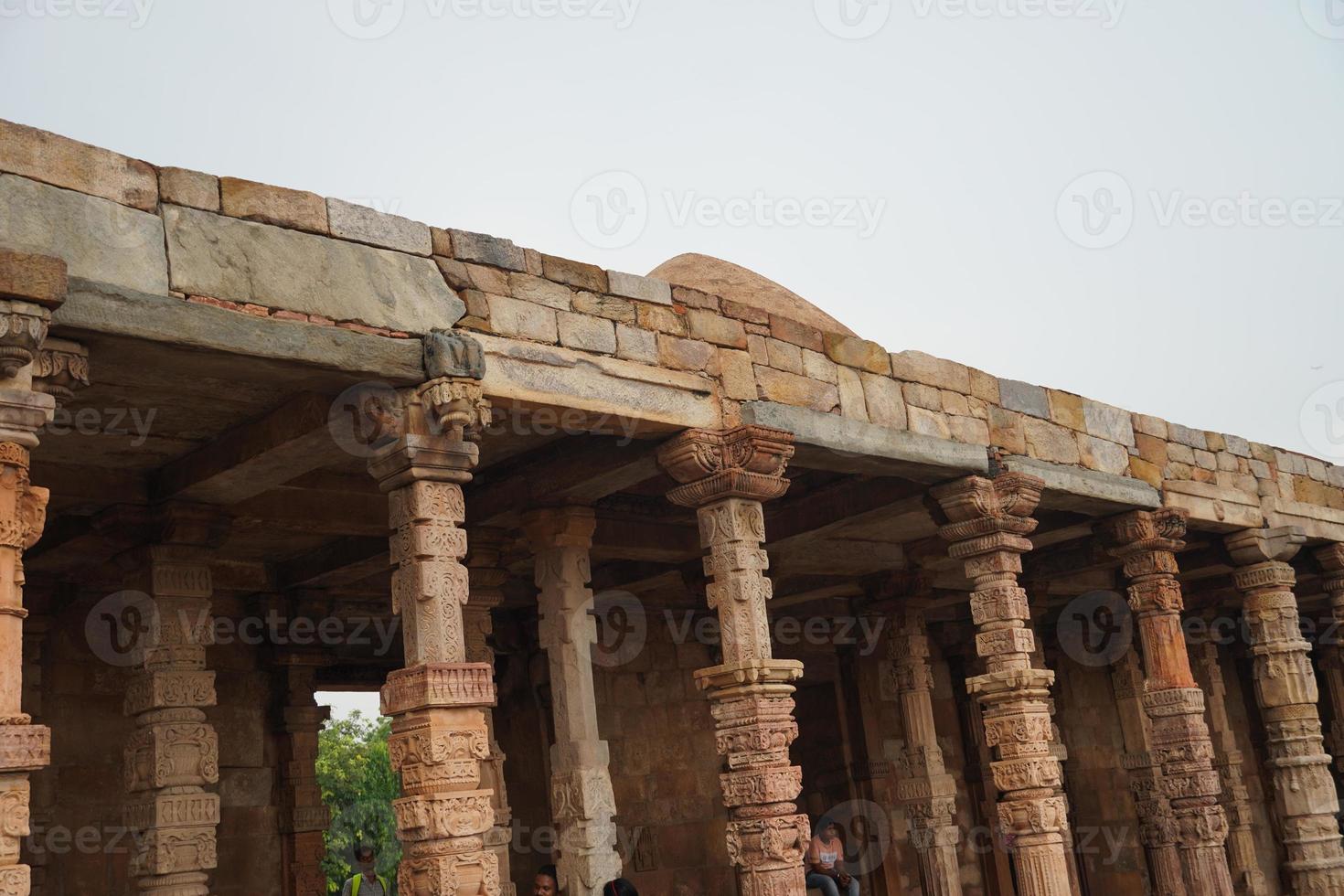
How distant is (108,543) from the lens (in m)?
8.93

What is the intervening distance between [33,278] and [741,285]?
7449 millimetres

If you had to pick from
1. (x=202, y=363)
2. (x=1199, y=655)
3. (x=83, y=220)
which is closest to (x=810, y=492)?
(x=202, y=363)

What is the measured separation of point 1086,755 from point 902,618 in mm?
5677

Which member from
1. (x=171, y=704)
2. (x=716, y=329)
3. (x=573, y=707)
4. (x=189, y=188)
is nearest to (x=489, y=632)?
(x=573, y=707)

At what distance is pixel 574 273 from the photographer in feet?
26.2

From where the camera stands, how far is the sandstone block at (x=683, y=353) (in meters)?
8.32

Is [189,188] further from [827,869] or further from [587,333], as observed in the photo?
[827,869]

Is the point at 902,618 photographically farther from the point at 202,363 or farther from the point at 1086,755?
the point at 202,363

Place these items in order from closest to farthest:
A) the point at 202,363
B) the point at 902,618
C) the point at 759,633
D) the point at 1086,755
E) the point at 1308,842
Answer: the point at 202,363
the point at 759,633
the point at 1308,842
the point at 902,618
the point at 1086,755

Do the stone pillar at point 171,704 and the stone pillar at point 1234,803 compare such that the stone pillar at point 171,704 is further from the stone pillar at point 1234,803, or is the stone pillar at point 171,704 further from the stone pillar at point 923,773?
the stone pillar at point 1234,803

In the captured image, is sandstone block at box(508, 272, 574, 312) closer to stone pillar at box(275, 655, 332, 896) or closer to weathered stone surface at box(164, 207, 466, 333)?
weathered stone surface at box(164, 207, 466, 333)

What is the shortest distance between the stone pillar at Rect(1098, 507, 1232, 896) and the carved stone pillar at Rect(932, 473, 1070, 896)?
185cm

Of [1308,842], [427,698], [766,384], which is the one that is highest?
[766,384]

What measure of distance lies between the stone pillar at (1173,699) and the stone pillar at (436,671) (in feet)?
22.4
